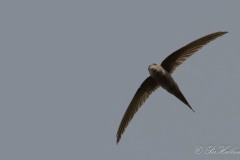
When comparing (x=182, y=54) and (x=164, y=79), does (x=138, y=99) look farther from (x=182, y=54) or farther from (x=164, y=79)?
(x=182, y=54)

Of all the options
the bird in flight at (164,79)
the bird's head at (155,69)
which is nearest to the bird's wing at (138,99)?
the bird in flight at (164,79)

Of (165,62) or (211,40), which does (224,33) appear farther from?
(165,62)

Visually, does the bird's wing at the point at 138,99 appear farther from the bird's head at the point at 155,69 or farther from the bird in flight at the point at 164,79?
the bird's head at the point at 155,69

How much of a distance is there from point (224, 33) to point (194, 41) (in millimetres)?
851

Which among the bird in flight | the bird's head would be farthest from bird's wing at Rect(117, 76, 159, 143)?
the bird's head

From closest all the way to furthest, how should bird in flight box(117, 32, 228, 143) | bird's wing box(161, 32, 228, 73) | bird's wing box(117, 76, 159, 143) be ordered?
bird's wing box(161, 32, 228, 73) < bird in flight box(117, 32, 228, 143) < bird's wing box(117, 76, 159, 143)

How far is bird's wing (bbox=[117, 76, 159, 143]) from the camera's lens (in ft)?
60.3

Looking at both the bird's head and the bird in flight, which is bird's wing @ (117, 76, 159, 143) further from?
the bird's head

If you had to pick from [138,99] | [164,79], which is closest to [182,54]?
[164,79]

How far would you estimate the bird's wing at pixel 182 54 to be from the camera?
17266 millimetres

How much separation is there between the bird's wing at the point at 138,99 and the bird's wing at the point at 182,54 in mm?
639

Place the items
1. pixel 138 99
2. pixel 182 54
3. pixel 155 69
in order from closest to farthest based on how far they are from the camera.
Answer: pixel 155 69, pixel 182 54, pixel 138 99

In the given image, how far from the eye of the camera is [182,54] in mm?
17781

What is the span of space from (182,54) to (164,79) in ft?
2.74
